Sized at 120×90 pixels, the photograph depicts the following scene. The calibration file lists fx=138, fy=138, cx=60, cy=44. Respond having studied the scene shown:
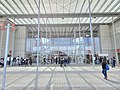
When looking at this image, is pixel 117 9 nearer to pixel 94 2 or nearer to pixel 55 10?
pixel 94 2

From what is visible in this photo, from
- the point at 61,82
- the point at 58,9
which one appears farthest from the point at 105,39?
the point at 61,82

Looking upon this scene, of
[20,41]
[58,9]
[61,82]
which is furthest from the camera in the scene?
[20,41]

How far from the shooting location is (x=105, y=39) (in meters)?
35.1

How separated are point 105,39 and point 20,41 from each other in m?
21.6

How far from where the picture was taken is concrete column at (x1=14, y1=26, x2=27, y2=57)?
3425cm

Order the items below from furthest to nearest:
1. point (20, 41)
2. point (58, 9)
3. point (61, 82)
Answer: point (20, 41)
point (58, 9)
point (61, 82)

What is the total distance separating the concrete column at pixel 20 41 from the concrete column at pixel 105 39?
64.3 feet

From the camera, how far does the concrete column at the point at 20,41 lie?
34250 mm

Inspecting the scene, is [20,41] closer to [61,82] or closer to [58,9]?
[58,9]

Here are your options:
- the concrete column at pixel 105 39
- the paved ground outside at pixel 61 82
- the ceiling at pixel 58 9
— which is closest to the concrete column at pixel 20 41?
the ceiling at pixel 58 9

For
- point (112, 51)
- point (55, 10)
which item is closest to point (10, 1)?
point (55, 10)

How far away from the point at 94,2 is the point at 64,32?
19.3 metres

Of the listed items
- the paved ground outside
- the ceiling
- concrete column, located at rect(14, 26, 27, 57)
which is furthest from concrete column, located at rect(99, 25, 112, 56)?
the paved ground outside

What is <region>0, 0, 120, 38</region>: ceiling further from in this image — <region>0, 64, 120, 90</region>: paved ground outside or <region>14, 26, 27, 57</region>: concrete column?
<region>0, 64, 120, 90</region>: paved ground outside
